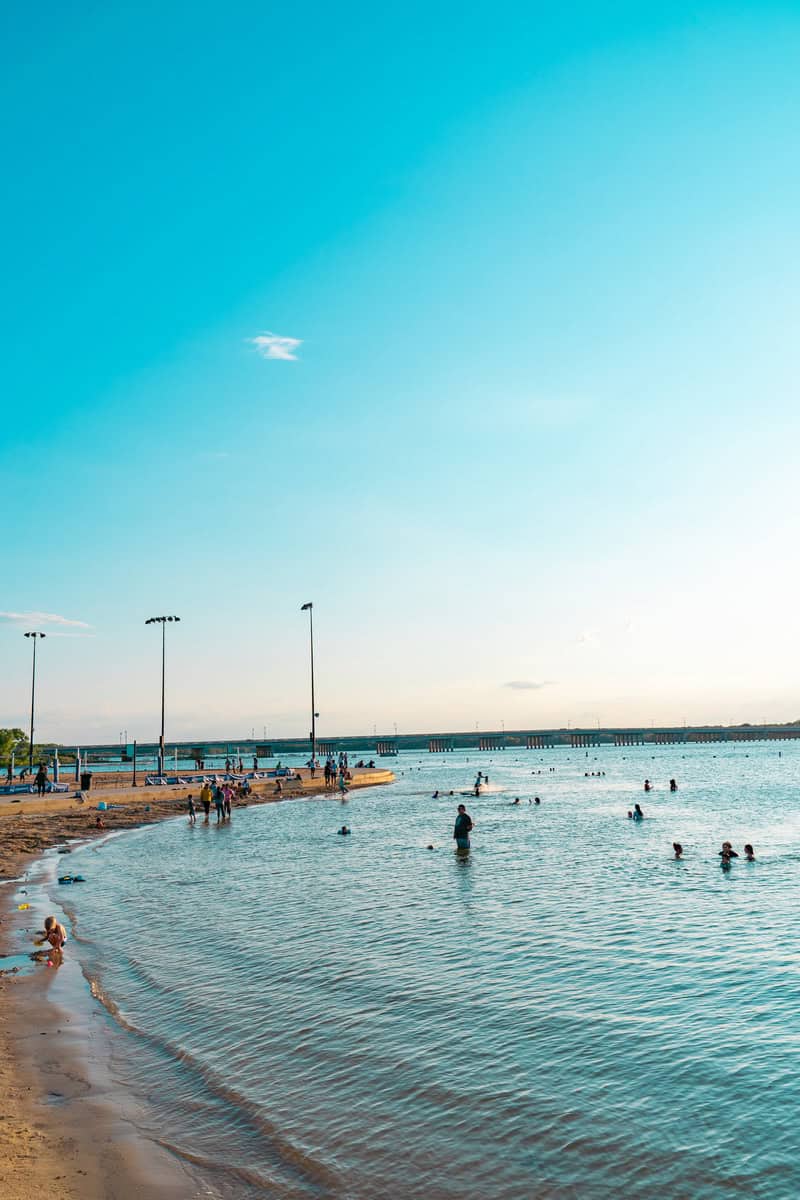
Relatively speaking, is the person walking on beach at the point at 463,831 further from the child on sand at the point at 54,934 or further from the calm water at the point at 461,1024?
the child on sand at the point at 54,934

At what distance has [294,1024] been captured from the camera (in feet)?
41.2

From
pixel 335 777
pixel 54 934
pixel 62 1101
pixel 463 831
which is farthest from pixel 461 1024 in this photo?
pixel 335 777

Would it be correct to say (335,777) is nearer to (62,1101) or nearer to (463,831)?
(463,831)

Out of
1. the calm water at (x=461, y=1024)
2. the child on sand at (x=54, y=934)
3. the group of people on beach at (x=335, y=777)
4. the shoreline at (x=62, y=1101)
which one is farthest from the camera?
the group of people on beach at (x=335, y=777)

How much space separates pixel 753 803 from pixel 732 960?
1774 inches

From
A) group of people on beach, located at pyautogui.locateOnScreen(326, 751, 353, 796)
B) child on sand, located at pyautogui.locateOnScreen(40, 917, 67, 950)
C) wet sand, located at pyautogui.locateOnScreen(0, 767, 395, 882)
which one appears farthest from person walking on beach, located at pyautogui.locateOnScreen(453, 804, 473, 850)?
group of people on beach, located at pyautogui.locateOnScreen(326, 751, 353, 796)

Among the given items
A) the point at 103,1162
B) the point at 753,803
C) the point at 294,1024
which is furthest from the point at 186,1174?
the point at 753,803

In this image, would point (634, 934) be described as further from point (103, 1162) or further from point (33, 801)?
point (33, 801)

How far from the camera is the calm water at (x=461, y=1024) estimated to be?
325 inches

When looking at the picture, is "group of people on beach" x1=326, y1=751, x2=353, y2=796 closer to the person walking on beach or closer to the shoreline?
the person walking on beach

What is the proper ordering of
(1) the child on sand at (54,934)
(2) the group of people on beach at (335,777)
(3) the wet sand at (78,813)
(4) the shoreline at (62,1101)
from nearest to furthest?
(4) the shoreline at (62,1101) → (1) the child on sand at (54,934) → (3) the wet sand at (78,813) → (2) the group of people on beach at (335,777)

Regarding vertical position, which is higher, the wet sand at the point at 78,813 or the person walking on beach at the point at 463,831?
the person walking on beach at the point at 463,831

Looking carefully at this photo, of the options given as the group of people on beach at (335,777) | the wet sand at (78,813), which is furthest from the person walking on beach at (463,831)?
the group of people on beach at (335,777)

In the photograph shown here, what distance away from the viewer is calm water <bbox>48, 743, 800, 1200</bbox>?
827 centimetres
